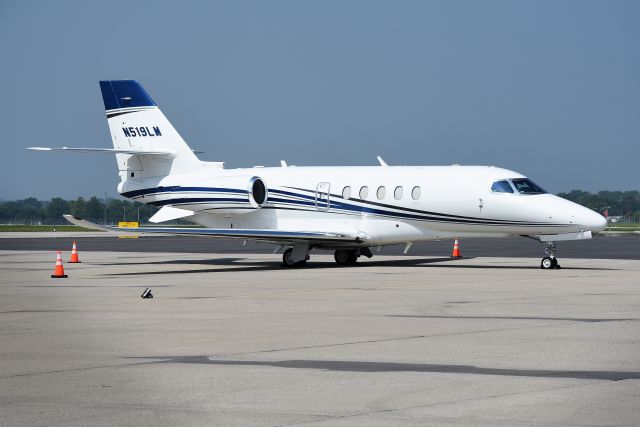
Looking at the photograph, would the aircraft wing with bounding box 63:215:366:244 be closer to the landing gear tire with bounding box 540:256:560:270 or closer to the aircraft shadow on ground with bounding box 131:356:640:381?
the landing gear tire with bounding box 540:256:560:270

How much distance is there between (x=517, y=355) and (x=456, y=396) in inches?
99.4

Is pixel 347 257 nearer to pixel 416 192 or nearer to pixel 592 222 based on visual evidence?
pixel 416 192

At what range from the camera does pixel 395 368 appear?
9.84 metres

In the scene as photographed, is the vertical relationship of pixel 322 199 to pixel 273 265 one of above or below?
above

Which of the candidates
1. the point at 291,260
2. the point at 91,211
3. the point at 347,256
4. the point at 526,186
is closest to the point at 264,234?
the point at 291,260

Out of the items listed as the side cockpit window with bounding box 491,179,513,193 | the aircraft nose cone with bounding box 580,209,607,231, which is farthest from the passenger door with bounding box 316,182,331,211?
the aircraft nose cone with bounding box 580,209,607,231

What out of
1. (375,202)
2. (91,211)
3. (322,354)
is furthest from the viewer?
(91,211)

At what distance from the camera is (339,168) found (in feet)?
103

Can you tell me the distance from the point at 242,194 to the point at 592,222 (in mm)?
10376

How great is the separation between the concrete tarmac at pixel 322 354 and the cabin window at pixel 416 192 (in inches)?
279

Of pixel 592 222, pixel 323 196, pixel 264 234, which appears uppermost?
pixel 323 196

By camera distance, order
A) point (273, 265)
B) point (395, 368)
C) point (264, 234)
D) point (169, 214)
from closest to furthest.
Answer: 1. point (395, 368)
2. point (264, 234)
3. point (273, 265)
4. point (169, 214)

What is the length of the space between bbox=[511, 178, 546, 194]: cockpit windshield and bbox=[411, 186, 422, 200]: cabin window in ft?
8.33

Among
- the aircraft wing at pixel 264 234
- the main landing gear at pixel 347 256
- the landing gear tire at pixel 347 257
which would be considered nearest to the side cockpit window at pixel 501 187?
the aircraft wing at pixel 264 234
